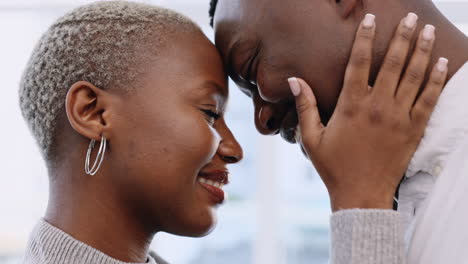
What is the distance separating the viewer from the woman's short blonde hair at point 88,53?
1033mm

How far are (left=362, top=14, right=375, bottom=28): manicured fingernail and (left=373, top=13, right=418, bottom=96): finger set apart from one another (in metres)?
0.04

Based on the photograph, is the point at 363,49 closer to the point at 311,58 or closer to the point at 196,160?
the point at 311,58

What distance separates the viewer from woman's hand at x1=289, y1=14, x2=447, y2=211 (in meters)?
0.95

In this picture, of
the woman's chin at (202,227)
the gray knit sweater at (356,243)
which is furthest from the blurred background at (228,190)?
the gray knit sweater at (356,243)

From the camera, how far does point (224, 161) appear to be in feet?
3.67

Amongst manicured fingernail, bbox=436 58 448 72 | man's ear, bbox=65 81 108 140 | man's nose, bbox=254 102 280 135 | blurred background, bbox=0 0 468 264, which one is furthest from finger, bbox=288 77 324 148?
blurred background, bbox=0 0 468 264

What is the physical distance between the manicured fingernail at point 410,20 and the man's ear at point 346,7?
9 cm

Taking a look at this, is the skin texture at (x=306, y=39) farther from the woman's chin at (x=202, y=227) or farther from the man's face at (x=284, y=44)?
the woman's chin at (x=202, y=227)

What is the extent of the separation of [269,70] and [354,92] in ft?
0.54

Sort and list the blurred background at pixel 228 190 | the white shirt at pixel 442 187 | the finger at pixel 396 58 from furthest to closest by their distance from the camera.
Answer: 1. the blurred background at pixel 228 190
2. the finger at pixel 396 58
3. the white shirt at pixel 442 187

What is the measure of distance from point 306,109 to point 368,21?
0.18 metres

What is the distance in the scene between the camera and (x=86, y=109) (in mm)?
1025

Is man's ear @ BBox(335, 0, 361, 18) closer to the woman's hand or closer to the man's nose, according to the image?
the woman's hand

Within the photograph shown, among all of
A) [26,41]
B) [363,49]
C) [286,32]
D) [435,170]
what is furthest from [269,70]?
[26,41]
